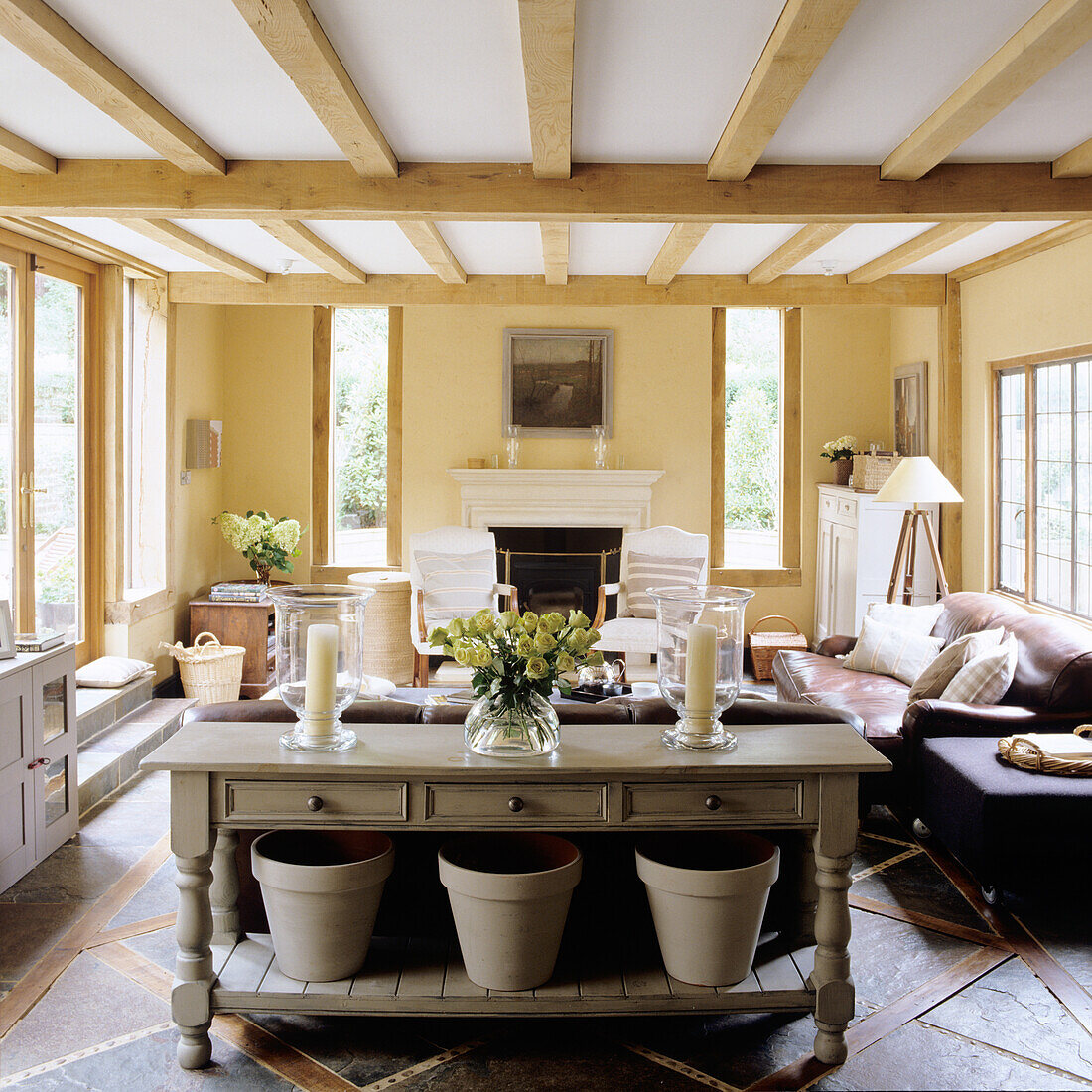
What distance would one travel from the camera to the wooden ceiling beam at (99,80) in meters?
2.41

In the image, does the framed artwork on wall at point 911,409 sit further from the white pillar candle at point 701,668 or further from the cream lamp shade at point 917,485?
the white pillar candle at point 701,668

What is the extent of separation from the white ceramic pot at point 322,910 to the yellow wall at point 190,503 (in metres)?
3.54

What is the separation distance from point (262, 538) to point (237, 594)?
0.42 m

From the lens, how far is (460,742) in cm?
263

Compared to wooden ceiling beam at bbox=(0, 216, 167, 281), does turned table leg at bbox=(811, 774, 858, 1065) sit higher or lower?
lower

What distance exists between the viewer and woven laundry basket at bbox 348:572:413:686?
6.65 metres

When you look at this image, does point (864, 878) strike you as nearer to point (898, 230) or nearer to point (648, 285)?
point (898, 230)

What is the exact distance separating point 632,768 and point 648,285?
4118mm

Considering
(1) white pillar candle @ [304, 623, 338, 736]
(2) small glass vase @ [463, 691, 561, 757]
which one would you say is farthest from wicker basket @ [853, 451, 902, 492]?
(1) white pillar candle @ [304, 623, 338, 736]

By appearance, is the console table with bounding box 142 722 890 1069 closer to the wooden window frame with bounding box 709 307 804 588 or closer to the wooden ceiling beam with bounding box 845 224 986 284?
the wooden ceiling beam with bounding box 845 224 986 284

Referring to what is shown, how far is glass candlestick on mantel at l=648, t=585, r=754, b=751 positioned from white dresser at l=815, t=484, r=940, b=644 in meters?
3.81

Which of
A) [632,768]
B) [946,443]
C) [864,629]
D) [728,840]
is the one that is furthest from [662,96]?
[946,443]

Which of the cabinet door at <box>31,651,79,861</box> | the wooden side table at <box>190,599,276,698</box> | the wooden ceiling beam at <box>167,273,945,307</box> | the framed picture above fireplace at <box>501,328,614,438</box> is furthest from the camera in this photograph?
the framed picture above fireplace at <box>501,328,614,438</box>

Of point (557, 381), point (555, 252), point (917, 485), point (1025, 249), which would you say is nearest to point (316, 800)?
point (555, 252)
